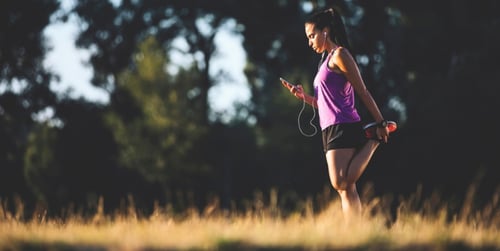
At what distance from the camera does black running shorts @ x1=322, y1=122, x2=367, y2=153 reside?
196 inches

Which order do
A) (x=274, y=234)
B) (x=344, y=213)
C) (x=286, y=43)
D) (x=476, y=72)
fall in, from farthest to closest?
(x=286, y=43)
(x=476, y=72)
(x=344, y=213)
(x=274, y=234)

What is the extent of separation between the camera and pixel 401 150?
28.3 metres

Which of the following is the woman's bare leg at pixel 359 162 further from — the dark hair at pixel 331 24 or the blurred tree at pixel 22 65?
the blurred tree at pixel 22 65

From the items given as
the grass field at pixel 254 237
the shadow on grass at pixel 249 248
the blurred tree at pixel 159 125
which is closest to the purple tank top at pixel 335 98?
the grass field at pixel 254 237

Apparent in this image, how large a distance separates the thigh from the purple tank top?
8.6 inches

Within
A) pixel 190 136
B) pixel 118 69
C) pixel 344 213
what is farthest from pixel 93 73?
pixel 344 213

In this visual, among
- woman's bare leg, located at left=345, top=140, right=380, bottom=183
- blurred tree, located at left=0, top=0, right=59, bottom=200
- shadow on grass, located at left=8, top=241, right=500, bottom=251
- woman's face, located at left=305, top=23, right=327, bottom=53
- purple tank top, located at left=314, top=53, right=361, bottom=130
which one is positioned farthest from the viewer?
blurred tree, located at left=0, top=0, right=59, bottom=200

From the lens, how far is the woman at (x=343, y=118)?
4945 mm

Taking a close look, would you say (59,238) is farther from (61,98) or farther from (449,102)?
(61,98)

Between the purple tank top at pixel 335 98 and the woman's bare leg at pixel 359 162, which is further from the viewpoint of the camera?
the purple tank top at pixel 335 98

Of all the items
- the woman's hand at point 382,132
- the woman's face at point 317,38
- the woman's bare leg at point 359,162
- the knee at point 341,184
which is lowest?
the knee at point 341,184

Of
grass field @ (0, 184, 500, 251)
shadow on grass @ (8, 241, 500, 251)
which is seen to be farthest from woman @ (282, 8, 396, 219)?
shadow on grass @ (8, 241, 500, 251)

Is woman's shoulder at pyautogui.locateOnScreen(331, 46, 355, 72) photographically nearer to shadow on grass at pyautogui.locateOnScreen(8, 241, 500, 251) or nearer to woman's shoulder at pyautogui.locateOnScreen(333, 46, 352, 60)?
woman's shoulder at pyautogui.locateOnScreen(333, 46, 352, 60)

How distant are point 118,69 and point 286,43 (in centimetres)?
814
